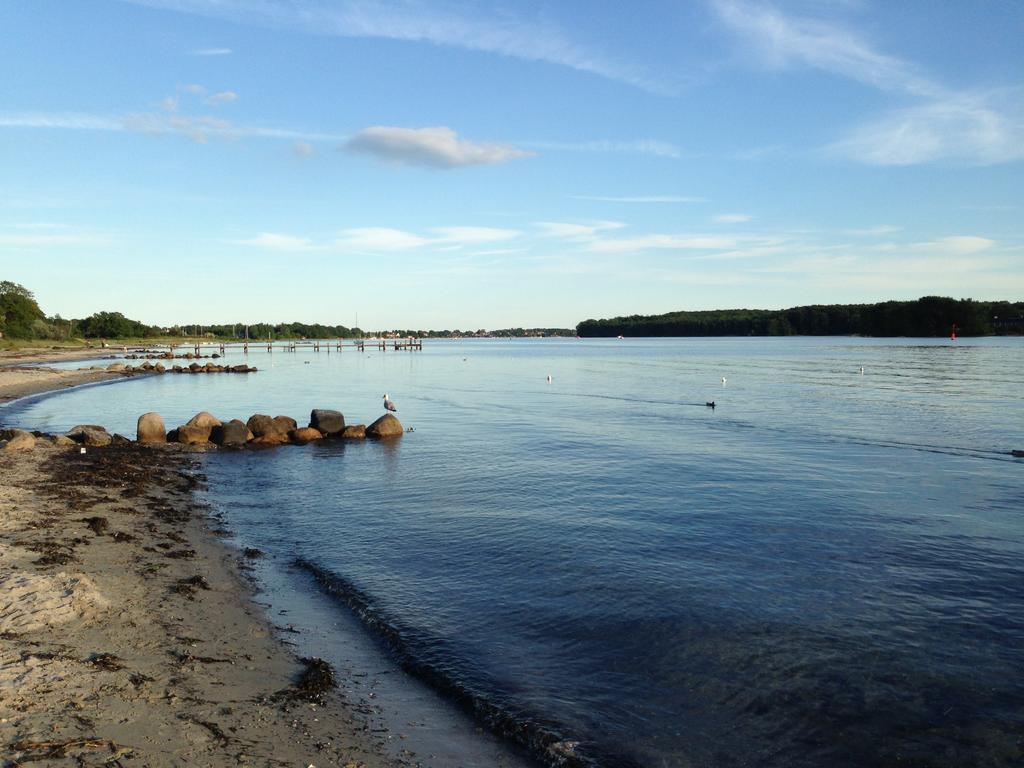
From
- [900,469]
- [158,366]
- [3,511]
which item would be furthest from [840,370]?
[158,366]

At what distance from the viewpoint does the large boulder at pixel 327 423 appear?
112 feet

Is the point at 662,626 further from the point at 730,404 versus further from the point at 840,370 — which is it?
the point at 840,370

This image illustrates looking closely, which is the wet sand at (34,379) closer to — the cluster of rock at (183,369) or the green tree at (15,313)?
the cluster of rock at (183,369)

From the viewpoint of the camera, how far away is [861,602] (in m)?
12.3

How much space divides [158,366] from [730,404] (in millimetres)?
79855

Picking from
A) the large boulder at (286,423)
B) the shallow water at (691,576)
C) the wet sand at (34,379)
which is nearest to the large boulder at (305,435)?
the large boulder at (286,423)

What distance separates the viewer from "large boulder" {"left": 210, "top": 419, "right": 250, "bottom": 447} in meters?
31.3

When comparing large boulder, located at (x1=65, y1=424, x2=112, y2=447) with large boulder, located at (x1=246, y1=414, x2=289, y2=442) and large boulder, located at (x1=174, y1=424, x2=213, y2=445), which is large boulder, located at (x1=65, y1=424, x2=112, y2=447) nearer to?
large boulder, located at (x1=174, y1=424, x2=213, y2=445)

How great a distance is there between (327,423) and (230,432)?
4733 mm

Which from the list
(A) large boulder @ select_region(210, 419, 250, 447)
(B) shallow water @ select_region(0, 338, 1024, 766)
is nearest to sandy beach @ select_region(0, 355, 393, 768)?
(B) shallow water @ select_region(0, 338, 1024, 766)

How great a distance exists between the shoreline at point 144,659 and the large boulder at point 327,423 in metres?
17.6

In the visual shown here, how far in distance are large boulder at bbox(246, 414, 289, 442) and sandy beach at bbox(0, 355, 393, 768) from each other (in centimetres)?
1546

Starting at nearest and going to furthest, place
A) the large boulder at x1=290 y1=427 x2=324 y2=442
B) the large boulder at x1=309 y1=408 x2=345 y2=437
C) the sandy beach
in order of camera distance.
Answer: the sandy beach → the large boulder at x1=290 y1=427 x2=324 y2=442 → the large boulder at x1=309 y1=408 x2=345 y2=437

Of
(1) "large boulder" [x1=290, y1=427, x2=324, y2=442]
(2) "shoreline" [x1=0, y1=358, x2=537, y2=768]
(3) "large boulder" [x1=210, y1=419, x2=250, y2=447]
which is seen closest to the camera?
(2) "shoreline" [x1=0, y1=358, x2=537, y2=768]
